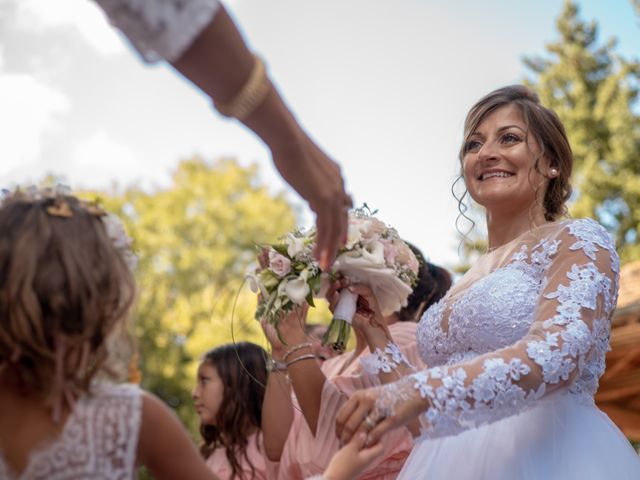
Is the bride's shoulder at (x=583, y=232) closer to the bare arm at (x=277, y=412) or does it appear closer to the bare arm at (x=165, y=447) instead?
the bare arm at (x=277, y=412)

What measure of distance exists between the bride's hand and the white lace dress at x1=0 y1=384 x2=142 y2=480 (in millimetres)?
717

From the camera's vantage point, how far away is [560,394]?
321cm

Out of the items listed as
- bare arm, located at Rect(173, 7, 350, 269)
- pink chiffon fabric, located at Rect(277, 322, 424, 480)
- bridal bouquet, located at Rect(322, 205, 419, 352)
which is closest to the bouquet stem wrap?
bridal bouquet, located at Rect(322, 205, 419, 352)

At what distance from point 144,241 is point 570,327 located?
→ 74.9ft

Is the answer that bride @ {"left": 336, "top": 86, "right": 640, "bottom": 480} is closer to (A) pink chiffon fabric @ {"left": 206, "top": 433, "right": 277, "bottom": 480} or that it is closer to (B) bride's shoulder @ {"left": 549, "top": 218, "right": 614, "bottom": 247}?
(B) bride's shoulder @ {"left": 549, "top": 218, "right": 614, "bottom": 247}

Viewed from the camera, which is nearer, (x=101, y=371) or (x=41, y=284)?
(x=41, y=284)

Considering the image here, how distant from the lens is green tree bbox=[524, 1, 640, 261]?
76.8 ft

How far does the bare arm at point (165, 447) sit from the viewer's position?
2217mm

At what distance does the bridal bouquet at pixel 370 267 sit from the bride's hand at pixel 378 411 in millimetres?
996

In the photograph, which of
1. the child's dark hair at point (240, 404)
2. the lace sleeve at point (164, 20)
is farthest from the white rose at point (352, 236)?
the child's dark hair at point (240, 404)

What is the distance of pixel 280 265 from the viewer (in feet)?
12.6

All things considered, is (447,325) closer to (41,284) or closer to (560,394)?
(560,394)

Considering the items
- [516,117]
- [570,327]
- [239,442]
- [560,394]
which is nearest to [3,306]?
[570,327]

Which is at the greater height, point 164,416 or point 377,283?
point 377,283
